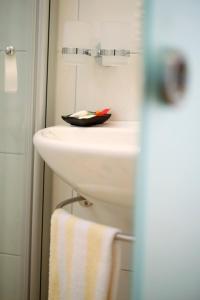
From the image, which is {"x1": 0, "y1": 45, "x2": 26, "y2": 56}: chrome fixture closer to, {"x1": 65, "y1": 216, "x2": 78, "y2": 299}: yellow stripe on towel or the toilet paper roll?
the toilet paper roll

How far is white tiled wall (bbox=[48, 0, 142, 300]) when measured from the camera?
Answer: 3.68 feet

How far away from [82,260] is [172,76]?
0.57m

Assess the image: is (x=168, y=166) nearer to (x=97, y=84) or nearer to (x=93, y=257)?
(x=93, y=257)

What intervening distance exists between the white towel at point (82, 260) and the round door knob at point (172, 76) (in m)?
0.49

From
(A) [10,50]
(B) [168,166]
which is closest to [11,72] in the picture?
(A) [10,50]

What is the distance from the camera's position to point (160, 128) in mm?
271

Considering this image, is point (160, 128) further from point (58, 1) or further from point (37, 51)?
point (58, 1)

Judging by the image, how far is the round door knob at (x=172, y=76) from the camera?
0.25 m

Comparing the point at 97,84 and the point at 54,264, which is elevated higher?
the point at 97,84

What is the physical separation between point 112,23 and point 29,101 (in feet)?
1.16

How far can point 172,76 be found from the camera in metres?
0.25

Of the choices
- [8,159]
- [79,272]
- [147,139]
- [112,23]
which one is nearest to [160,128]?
[147,139]

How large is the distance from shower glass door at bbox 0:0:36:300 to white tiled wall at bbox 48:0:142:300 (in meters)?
0.12

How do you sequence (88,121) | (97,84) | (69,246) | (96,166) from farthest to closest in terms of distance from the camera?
(97,84), (88,121), (69,246), (96,166)
